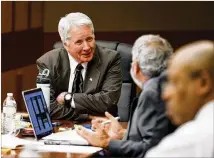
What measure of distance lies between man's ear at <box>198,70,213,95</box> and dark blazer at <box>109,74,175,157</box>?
705 mm

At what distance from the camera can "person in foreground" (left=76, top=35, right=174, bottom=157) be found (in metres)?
2.62

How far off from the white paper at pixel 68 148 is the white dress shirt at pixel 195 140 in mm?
1006

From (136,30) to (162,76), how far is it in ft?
10.3

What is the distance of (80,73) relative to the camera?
4.00 meters

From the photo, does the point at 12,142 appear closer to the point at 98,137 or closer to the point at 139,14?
the point at 98,137

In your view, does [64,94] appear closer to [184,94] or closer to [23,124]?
[23,124]

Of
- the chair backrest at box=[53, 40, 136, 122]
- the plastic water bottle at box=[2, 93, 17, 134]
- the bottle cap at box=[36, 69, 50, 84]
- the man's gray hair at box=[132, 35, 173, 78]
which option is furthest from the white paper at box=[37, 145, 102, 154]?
the chair backrest at box=[53, 40, 136, 122]

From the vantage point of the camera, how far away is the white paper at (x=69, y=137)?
301cm

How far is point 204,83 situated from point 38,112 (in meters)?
1.46

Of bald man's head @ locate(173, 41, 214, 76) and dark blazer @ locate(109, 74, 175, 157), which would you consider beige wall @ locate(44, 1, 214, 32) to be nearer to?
dark blazer @ locate(109, 74, 175, 157)

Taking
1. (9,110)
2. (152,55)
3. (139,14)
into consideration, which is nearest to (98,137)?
(152,55)

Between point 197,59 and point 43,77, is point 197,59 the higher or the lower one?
the higher one

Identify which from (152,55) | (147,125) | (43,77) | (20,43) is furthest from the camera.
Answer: (20,43)

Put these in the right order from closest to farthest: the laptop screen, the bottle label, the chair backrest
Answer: the laptop screen
the bottle label
the chair backrest
